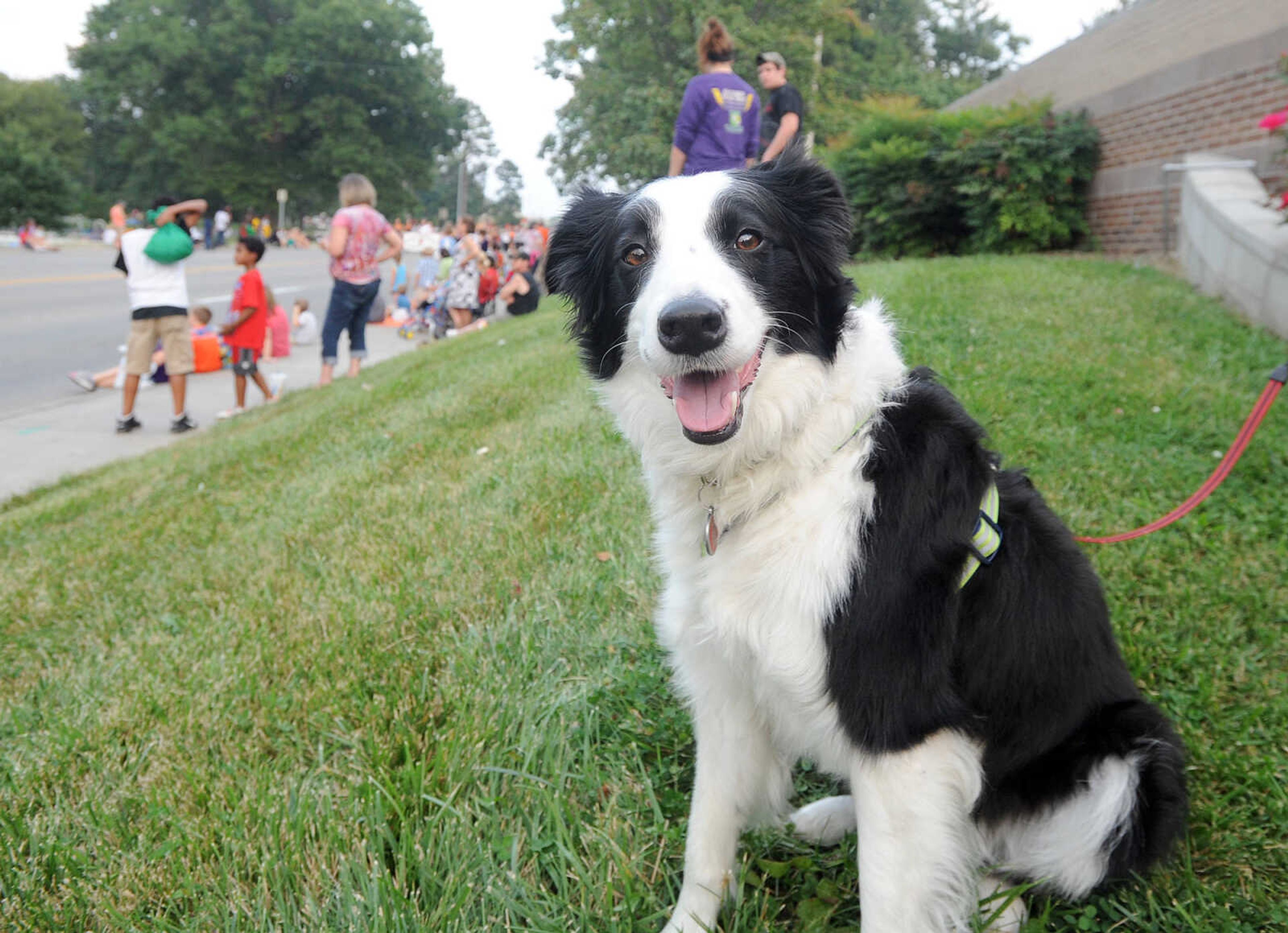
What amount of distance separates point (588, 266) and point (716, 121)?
4975 mm

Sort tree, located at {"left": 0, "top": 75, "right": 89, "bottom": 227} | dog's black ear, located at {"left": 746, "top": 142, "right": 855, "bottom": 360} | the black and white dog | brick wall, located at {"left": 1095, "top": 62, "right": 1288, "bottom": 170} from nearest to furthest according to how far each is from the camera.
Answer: the black and white dog < dog's black ear, located at {"left": 746, "top": 142, "right": 855, "bottom": 360} < brick wall, located at {"left": 1095, "top": 62, "right": 1288, "bottom": 170} < tree, located at {"left": 0, "top": 75, "right": 89, "bottom": 227}

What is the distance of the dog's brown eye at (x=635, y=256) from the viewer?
220 centimetres

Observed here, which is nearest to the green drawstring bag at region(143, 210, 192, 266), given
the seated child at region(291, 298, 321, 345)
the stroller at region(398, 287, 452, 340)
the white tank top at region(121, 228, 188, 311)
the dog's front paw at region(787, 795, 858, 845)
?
the white tank top at region(121, 228, 188, 311)

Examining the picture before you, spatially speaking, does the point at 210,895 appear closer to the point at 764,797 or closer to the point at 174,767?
the point at 174,767

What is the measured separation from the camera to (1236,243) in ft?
23.8

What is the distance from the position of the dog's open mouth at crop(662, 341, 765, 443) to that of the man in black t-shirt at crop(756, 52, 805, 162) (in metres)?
6.43

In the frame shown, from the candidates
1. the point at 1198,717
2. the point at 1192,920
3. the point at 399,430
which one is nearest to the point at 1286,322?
the point at 1198,717

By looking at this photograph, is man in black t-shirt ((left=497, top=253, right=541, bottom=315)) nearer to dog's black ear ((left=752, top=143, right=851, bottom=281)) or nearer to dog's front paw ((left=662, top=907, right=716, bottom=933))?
dog's black ear ((left=752, top=143, right=851, bottom=281))

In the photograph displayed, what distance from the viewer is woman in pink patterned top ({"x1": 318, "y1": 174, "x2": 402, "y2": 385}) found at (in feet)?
31.6

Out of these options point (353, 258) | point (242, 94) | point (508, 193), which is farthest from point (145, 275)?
point (508, 193)

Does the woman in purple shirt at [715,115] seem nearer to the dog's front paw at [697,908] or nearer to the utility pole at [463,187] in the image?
the dog's front paw at [697,908]

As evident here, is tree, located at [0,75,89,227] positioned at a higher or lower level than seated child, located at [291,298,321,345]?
higher

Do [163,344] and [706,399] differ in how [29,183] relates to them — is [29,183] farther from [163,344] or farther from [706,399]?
[706,399]

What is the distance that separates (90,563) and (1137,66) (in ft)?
42.4
